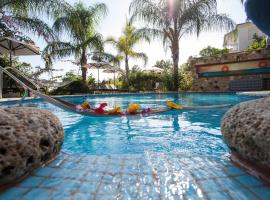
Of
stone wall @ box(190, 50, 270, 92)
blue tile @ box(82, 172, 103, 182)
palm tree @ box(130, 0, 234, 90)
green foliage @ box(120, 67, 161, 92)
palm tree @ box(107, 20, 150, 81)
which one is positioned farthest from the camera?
palm tree @ box(107, 20, 150, 81)

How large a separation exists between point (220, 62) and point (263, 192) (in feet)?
47.2

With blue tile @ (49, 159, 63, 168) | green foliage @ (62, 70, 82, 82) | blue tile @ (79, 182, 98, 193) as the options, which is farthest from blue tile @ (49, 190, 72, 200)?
green foliage @ (62, 70, 82, 82)

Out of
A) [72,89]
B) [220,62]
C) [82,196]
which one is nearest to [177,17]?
[220,62]

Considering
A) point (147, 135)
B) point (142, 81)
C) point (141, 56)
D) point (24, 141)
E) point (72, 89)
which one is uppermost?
point (141, 56)

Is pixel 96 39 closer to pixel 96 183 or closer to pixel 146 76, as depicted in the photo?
pixel 146 76

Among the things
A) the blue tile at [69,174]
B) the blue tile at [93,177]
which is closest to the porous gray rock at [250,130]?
the blue tile at [93,177]

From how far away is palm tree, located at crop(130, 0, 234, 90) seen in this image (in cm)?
1542

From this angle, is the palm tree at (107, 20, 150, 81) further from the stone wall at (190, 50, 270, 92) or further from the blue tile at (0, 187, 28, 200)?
the blue tile at (0, 187, 28, 200)

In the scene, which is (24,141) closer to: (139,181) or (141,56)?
(139,181)

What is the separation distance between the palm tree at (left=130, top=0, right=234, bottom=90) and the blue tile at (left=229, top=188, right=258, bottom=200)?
48.5ft

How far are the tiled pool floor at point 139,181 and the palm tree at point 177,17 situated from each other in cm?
1429

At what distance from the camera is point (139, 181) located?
1.92m

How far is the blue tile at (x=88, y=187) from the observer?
176cm

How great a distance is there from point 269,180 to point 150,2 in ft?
51.6
